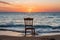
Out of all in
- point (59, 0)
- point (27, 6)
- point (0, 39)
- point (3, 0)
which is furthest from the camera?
point (27, 6)

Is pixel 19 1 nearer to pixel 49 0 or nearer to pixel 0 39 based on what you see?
pixel 49 0

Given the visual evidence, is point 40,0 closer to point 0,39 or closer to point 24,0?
point 24,0

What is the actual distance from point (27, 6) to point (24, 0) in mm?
1341

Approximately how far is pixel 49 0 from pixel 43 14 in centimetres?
1294

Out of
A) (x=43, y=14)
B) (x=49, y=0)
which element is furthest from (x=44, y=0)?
(x=43, y=14)

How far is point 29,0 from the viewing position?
862cm

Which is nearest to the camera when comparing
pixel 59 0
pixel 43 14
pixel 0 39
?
pixel 0 39

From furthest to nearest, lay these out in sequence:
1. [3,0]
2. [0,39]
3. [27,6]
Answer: [27,6] < [3,0] < [0,39]

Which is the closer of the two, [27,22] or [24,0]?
[27,22]

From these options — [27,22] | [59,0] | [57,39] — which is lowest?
[57,39]

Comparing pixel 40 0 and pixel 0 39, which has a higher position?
pixel 40 0

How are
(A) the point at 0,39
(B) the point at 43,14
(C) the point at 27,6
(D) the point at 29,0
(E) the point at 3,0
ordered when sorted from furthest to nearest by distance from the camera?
(B) the point at 43,14 → (C) the point at 27,6 → (D) the point at 29,0 → (E) the point at 3,0 → (A) the point at 0,39

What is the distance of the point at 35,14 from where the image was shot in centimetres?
2128

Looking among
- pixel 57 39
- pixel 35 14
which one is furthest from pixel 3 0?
pixel 35 14
